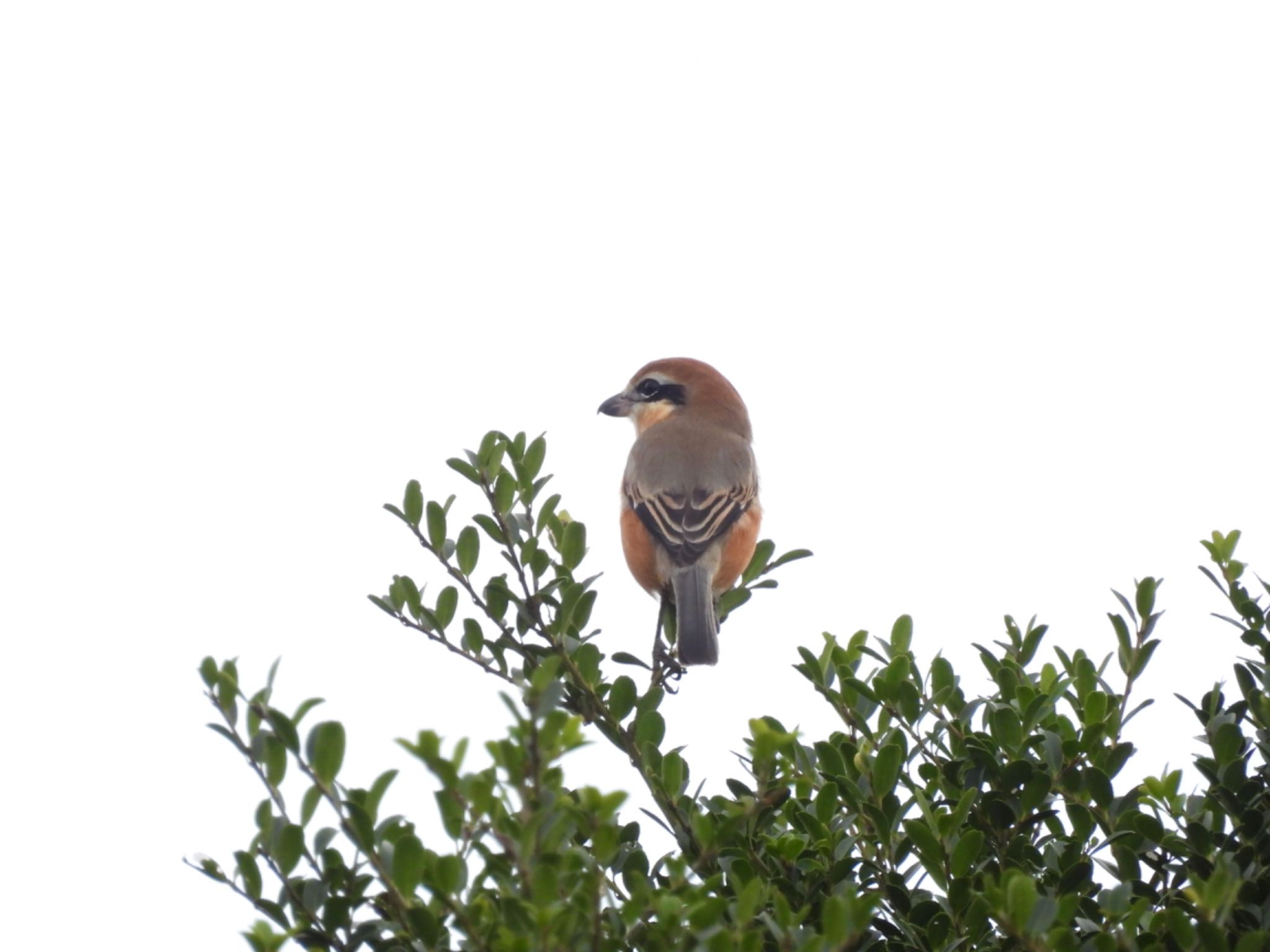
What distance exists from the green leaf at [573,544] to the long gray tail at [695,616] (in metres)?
1.56

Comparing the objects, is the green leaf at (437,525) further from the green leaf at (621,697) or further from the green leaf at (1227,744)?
the green leaf at (1227,744)

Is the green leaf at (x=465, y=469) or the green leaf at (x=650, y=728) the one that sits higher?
the green leaf at (x=465, y=469)

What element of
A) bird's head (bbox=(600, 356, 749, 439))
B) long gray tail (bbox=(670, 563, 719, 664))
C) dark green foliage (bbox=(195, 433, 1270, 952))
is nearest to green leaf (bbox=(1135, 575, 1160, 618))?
dark green foliage (bbox=(195, 433, 1270, 952))

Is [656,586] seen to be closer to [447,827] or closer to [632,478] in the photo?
[632,478]

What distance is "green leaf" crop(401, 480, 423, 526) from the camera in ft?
10.6

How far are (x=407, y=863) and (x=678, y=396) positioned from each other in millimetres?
5307

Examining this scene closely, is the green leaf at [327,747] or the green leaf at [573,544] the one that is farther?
the green leaf at [573,544]

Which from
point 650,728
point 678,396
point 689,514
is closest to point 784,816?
point 650,728

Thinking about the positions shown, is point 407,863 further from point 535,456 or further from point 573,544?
point 535,456

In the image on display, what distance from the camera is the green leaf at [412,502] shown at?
3240mm

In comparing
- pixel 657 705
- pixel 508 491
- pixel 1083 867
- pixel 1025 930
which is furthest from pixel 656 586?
pixel 1025 930

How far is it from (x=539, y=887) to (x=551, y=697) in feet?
0.69

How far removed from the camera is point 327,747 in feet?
6.50

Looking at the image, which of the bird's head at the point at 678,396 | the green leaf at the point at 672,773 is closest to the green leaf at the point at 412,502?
the green leaf at the point at 672,773
